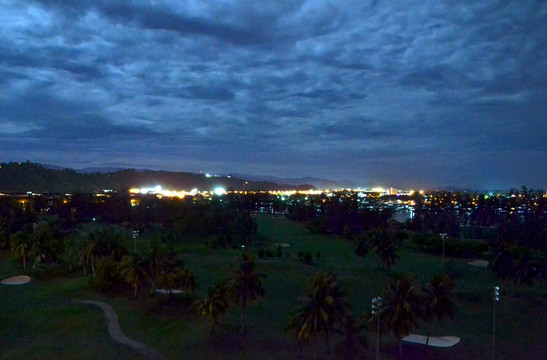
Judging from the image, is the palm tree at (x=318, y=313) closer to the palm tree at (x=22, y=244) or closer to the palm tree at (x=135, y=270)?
the palm tree at (x=135, y=270)

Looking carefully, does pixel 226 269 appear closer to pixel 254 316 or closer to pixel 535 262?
pixel 254 316

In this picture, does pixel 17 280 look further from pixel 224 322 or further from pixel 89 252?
pixel 224 322

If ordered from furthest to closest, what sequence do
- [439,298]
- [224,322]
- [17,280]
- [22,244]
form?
[22,244], [17,280], [224,322], [439,298]

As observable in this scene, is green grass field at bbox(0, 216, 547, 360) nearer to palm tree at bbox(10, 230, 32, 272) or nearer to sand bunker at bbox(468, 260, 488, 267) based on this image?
palm tree at bbox(10, 230, 32, 272)

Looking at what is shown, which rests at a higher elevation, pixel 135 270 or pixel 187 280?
pixel 135 270

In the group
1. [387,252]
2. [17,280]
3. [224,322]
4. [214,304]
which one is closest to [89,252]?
[17,280]

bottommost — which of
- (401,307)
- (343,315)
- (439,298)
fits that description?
(343,315)

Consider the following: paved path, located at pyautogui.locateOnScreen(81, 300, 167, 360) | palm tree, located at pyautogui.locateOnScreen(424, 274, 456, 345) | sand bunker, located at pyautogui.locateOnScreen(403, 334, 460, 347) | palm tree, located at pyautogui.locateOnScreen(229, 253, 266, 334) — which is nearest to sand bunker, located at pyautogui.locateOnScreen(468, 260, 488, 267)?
sand bunker, located at pyautogui.locateOnScreen(403, 334, 460, 347)
